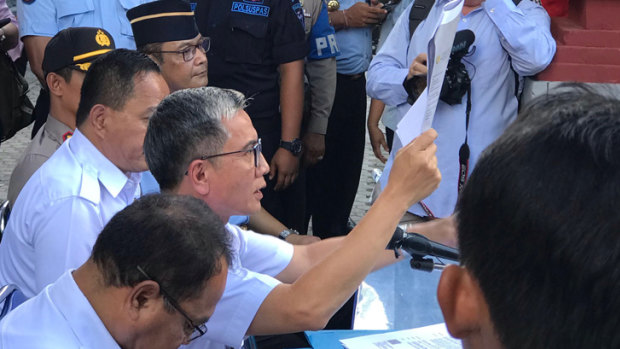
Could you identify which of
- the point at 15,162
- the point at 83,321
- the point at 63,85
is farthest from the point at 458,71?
the point at 15,162

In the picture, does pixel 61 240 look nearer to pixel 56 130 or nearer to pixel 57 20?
pixel 56 130

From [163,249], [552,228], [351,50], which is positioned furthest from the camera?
[351,50]

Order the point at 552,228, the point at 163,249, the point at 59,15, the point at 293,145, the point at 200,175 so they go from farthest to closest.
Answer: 1. the point at 293,145
2. the point at 59,15
3. the point at 200,175
4. the point at 163,249
5. the point at 552,228

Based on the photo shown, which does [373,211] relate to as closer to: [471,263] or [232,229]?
[232,229]

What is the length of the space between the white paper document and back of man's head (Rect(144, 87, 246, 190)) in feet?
2.08

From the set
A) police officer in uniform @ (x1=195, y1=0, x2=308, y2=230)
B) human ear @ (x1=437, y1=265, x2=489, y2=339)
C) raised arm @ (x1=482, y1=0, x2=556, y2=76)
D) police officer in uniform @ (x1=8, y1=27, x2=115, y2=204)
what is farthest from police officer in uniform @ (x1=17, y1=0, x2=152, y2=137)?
human ear @ (x1=437, y1=265, x2=489, y2=339)

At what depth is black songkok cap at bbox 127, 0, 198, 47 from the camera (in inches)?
113

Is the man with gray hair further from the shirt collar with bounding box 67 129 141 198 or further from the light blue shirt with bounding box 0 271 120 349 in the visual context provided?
the light blue shirt with bounding box 0 271 120 349

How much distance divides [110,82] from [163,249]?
3.23 feet

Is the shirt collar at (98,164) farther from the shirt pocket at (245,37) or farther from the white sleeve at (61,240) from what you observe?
the shirt pocket at (245,37)

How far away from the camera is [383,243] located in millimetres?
1699

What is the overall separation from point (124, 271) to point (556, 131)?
3.03 feet

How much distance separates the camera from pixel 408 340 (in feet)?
6.38

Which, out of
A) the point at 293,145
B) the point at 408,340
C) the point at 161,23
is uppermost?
the point at 161,23
